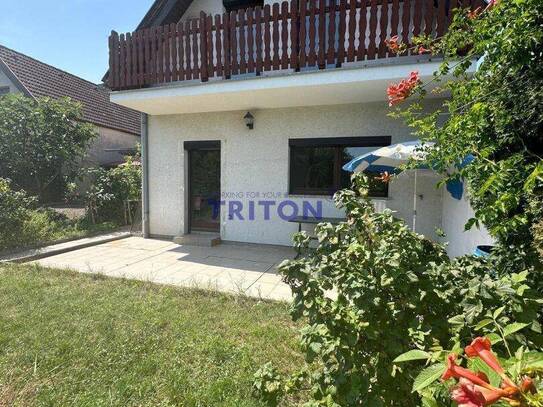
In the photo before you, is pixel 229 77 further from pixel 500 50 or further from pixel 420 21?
pixel 500 50

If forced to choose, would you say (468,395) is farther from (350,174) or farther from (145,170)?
(145,170)

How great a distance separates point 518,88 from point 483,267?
3.97 feet

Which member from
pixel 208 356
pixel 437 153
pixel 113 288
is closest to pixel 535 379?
pixel 437 153

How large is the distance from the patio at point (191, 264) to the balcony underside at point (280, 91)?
3.37m

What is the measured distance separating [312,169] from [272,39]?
2.86m

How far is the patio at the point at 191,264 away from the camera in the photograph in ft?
16.2

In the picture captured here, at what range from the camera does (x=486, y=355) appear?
764mm

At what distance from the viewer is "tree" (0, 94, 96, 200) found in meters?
9.82

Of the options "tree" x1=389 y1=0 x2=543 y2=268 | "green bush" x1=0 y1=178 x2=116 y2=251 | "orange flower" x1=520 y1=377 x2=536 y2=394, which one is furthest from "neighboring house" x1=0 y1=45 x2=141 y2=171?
"orange flower" x1=520 y1=377 x2=536 y2=394

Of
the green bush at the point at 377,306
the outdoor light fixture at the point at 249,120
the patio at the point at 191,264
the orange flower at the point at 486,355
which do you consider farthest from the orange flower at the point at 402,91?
the outdoor light fixture at the point at 249,120

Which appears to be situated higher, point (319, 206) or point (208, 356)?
point (319, 206)

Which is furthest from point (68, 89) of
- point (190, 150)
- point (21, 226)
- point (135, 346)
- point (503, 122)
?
point (503, 122)

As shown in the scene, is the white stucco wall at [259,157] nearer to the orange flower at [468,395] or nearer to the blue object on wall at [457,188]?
the blue object on wall at [457,188]

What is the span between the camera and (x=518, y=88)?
6.67ft
